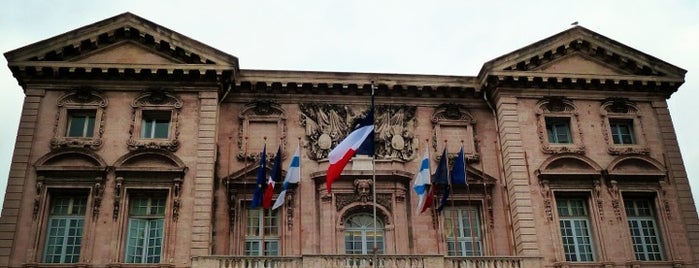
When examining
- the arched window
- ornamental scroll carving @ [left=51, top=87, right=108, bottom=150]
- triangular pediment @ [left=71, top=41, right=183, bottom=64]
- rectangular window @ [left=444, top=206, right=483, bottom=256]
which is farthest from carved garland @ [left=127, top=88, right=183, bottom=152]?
rectangular window @ [left=444, top=206, right=483, bottom=256]

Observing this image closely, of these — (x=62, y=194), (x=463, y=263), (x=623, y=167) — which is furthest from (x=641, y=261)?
(x=62, y=194)

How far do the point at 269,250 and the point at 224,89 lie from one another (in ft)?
22.1

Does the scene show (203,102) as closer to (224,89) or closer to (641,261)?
(224,89)

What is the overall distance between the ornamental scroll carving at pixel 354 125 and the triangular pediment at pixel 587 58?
3936 millimetres

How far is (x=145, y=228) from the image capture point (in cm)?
2497

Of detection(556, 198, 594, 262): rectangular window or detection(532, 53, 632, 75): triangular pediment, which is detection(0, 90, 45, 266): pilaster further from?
detection(532, 53, 632, 75): triangular pediment

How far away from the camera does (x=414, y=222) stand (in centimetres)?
2611

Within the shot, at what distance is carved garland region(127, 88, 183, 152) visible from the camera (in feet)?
84.5

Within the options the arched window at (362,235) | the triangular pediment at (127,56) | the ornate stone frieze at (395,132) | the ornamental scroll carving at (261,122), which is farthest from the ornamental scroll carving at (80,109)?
the ornate stone frieze at (395,132)

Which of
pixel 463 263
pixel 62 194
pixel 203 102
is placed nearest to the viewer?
pixel 463 263

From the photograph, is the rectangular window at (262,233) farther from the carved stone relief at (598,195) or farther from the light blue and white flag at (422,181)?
the carved stone relief at (598,195)

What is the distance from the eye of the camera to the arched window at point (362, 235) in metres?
25.8

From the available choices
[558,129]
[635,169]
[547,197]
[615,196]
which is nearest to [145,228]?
[547,197]

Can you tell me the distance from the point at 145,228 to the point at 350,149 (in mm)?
7995
